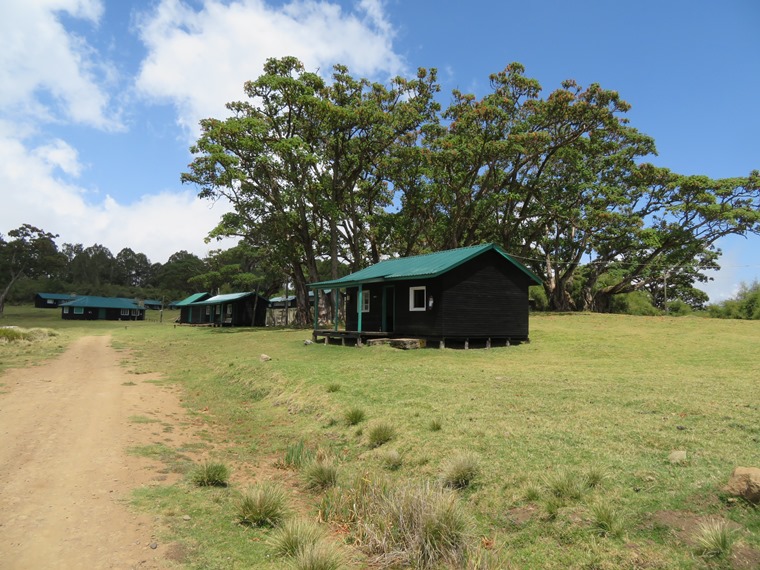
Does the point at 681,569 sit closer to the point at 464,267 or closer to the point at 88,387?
the point at 88,387

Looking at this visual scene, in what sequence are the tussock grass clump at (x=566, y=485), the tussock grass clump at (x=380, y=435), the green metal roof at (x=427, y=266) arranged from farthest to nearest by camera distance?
the green metal roof at (x=427, y=266) → the tussock grass clump at (x=380, y=435) → the tussock grass clump at (x=566, y=485)

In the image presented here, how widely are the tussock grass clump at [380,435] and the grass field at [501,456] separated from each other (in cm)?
4

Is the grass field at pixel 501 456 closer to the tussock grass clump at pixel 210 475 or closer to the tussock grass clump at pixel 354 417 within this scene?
the tussock grass clump at pixel 354 417

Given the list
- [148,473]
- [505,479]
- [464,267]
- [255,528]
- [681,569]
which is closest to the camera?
[681,569]

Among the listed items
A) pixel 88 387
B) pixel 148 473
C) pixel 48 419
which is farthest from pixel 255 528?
pixel 88 387

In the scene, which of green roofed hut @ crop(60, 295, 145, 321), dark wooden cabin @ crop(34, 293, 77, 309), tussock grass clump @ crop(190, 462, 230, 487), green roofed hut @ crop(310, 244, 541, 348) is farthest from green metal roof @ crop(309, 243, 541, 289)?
dark wooden cabin @ crop(34, 293, 77, 309)

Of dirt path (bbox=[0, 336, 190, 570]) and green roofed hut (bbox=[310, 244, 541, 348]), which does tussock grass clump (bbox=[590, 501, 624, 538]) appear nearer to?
dirt path (bbox=[0, 336, 190, 570])

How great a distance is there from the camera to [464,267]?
22.1 meters

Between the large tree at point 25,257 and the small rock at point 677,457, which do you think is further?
the large tree at point 25,257

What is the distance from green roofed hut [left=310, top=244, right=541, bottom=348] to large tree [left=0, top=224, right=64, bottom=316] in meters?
66.1

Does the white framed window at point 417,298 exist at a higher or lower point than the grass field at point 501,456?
higher

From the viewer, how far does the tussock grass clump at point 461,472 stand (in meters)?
6.50

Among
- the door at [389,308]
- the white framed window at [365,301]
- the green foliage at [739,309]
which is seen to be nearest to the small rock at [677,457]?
the door at [389,308]

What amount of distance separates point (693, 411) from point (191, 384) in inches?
533
